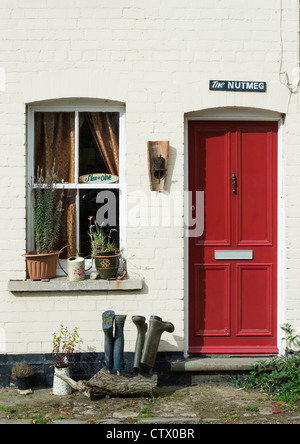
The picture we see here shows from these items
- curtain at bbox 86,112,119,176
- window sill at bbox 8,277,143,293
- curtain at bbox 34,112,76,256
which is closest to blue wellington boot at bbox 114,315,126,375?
window sill at bbox 8,277,143,293

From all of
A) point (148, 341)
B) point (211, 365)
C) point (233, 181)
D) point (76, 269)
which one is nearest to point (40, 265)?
point (76, 269)

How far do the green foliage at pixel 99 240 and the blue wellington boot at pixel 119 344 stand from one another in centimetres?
79

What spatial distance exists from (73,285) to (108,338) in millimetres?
717

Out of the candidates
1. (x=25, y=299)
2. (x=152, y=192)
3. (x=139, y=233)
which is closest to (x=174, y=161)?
(x=152, y=192)

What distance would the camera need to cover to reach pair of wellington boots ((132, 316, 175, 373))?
20.2 feet

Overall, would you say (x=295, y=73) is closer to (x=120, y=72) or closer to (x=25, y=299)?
(x=120, y=72)

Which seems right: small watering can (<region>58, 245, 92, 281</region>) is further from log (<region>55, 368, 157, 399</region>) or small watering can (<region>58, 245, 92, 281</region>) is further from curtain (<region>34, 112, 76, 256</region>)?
log (<region>55, 368, 157, 399</region>)

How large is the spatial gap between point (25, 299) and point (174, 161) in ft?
7.39

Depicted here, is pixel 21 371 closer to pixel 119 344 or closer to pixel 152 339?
pixel 119 344

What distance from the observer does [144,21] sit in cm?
657

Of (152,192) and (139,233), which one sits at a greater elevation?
(152,192)

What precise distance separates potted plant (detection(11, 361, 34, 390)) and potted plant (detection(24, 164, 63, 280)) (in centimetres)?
95

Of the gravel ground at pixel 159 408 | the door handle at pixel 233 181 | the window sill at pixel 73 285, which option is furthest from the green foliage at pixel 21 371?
the door handle at pixel 233 181

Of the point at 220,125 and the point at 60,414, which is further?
the point at 220,125
